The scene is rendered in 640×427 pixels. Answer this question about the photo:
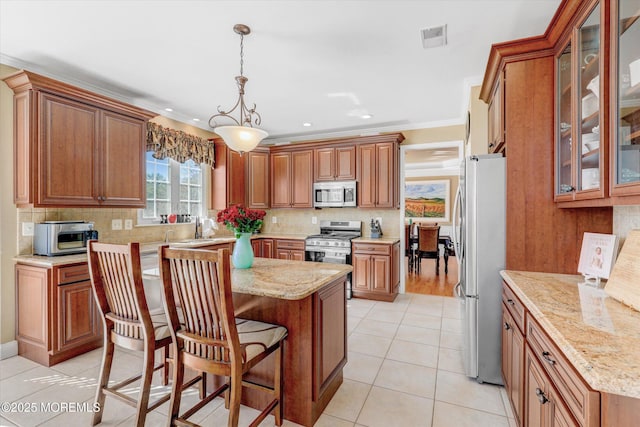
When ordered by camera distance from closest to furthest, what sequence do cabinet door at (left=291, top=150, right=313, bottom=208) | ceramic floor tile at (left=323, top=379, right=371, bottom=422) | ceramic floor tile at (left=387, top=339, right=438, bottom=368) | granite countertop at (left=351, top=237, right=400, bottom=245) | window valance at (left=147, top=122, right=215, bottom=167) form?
ceramic floor tile at (left=323, top=379, right=371, bottom=422) < ceramic floor tile at (left=387, top=339, right=438, bottom=368) < window valance at (left=147, top=122, right=215, bottom=167) < granite countertop at (left=351, top=237, right=400, bottom=245) < cabinet door at (left=291, top=150, right=313, bottom=208)

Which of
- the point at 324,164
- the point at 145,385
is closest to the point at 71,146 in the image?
the point at 145,385

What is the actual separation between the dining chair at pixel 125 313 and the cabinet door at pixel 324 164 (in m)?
3.50

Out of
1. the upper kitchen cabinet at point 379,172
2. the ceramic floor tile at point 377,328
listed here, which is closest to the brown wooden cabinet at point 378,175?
the upper kitchen cabinet at point 379,172

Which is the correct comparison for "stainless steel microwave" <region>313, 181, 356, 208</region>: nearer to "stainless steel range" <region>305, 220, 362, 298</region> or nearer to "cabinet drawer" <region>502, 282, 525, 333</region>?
"stainless steel range" <region>305, 220, 362, 298</region>

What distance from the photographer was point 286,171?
529 cm

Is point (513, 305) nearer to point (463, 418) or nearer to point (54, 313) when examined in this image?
point (463, 418)

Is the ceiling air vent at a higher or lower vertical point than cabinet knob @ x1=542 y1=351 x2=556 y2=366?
higher

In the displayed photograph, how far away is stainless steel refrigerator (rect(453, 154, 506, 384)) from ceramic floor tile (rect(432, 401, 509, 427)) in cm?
38

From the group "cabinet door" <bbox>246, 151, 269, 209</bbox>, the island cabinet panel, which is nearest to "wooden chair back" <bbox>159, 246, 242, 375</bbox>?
the island cabinet panel

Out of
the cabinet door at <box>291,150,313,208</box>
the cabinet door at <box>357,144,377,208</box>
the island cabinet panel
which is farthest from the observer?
the cabinet door at <box>291,150,313,208</box>

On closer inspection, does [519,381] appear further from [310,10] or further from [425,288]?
[425,288]

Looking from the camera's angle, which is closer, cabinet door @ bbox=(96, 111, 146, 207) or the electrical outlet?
the electrical outlet

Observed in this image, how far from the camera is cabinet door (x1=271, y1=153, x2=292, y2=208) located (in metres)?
5.29

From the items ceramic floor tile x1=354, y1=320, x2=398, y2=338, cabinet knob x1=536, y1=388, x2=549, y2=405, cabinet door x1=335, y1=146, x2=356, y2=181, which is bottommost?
ceramic floor tile x1=354, y1=320, x2=398, y2=338
